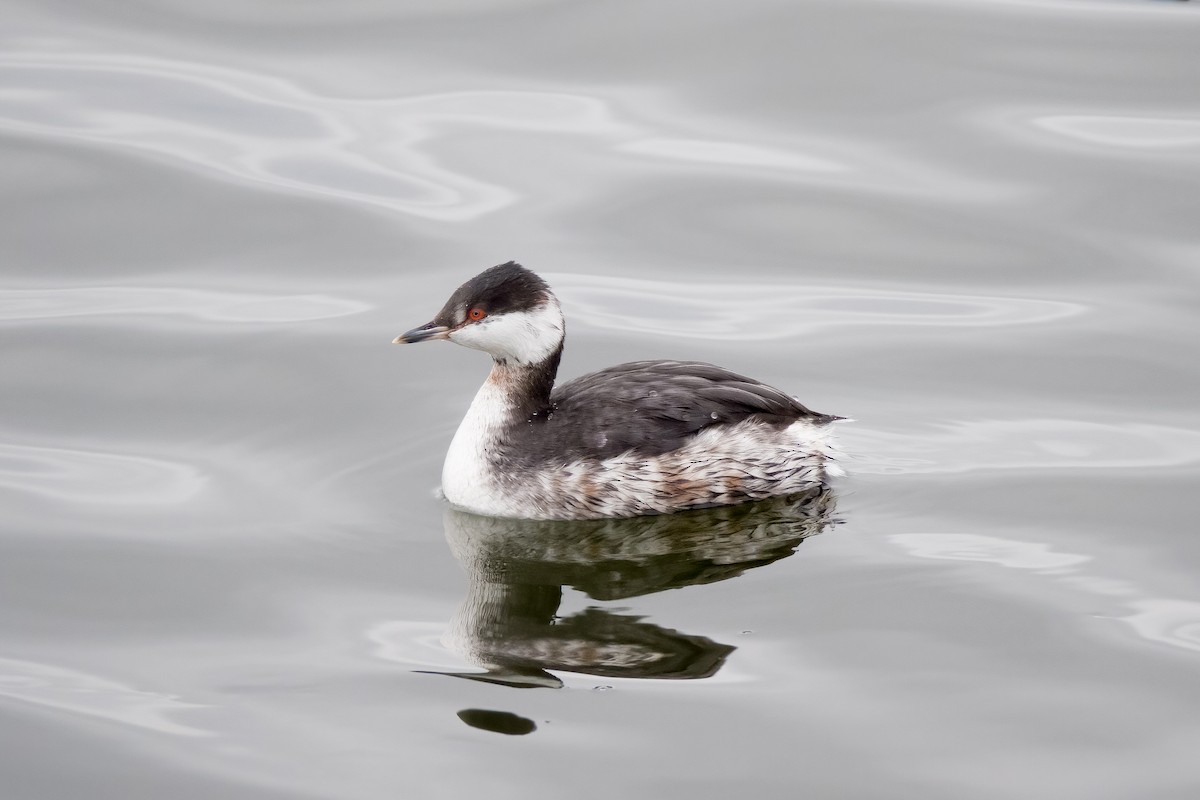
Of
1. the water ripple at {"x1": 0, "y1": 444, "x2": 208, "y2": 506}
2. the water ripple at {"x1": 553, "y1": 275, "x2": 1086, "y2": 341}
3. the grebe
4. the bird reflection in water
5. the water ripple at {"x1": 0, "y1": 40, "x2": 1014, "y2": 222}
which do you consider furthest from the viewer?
the water ripple at {"x1": 0, "y1": 40, "x2": 1014, "y2": 222}

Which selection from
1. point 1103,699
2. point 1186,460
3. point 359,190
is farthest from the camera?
point 359,190

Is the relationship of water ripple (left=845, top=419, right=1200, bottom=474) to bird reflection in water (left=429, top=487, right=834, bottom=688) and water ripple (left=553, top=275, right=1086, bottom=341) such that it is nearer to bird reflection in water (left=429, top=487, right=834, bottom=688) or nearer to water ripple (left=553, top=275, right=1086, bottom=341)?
bird reflection in water (left=429, top=487, right=834, bottom=688)

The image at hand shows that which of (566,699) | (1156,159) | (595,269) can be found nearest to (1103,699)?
(566,699)

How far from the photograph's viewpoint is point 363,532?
7.35 metres

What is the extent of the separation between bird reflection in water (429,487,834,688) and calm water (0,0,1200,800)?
0.08 ft

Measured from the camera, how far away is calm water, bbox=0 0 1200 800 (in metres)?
5.89

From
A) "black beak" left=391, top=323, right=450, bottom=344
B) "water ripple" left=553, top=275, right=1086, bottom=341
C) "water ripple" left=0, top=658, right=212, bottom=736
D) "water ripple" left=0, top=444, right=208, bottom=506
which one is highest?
"water ripple" left=553, top=275, right=1086, bottom=341

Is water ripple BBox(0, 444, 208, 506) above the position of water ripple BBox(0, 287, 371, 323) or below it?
below

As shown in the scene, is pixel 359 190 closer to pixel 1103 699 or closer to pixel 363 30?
pixel 363 30

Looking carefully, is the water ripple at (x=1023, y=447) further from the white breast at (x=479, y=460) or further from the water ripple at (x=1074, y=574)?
the white breast at (x=479, y=460)

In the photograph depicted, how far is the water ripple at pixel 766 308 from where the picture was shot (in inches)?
381

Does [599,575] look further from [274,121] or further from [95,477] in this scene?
[274,121]

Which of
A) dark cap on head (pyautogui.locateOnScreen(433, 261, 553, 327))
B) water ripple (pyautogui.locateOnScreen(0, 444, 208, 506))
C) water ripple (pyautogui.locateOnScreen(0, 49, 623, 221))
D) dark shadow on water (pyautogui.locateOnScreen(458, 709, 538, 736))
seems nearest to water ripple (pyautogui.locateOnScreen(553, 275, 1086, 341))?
water ripple (pyautogui.locateOnScreen(0, 49, 623, 221))

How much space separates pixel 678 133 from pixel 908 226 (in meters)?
2.06
